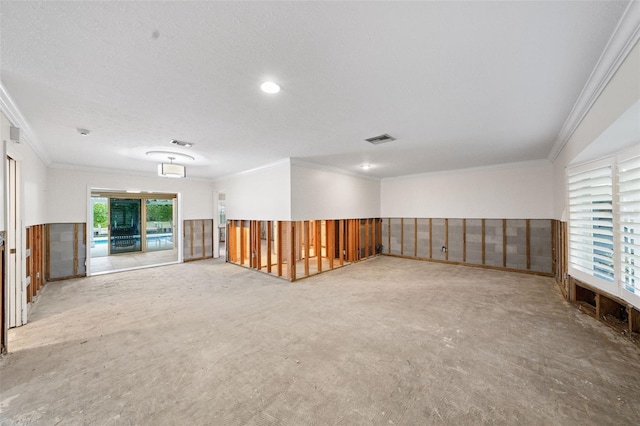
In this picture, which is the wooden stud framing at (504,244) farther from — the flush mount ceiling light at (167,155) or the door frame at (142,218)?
the door frame at (142,218)

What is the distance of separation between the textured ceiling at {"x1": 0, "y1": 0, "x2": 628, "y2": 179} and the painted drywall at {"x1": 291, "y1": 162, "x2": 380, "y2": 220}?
1760 mm

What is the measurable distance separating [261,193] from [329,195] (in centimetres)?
168

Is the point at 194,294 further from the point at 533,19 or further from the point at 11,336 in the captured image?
the point at 533,19

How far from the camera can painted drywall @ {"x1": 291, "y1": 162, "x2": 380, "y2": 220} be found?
5.41 metres

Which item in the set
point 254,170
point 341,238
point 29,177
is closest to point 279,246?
point 341,238

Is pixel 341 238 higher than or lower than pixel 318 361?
higher

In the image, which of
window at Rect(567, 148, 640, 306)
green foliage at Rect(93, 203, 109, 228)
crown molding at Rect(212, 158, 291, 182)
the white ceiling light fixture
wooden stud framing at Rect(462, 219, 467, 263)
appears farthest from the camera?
green foliage at Rect(93, 203, 109, 228)

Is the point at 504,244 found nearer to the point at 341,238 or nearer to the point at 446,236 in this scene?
the point at 446,236

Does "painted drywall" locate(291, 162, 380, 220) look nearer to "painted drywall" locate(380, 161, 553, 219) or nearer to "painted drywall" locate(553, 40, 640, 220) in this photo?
"painted drywall" locate(380, 161, 553, 219)

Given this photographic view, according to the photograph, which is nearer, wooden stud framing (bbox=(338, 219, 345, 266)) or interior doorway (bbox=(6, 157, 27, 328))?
interior doorway (bbox=(6, 157, 27, 328))

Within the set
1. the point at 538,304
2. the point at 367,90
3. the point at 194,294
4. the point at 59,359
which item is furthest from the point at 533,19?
the point at 194,294

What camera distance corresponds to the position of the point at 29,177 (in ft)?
12.3

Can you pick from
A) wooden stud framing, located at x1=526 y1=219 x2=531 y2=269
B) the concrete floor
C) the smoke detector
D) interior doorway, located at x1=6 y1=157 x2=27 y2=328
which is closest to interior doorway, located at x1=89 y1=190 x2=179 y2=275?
interior doorway, located at x1=6 y1=157 x2=27 y2=328

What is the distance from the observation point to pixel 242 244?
6.82 meters
